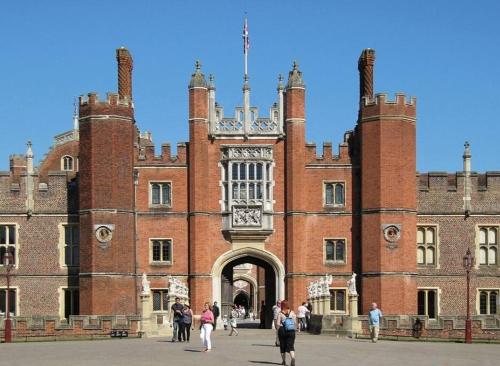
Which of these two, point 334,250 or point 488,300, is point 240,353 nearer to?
point 334,250

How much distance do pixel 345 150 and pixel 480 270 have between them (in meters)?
8.69

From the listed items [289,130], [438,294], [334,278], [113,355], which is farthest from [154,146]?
[113,355]

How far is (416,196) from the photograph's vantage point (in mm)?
48438

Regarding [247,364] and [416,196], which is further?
[416,196]

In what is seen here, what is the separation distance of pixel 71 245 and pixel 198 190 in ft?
21.8

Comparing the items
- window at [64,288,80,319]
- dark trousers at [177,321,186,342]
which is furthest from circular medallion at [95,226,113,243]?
dark trousers at [177,321,186,342]

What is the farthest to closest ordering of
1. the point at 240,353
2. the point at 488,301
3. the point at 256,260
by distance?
the point at 256,260 → the point at 488,301 → the point at 240,353

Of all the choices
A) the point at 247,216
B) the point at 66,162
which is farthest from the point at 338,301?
the point at 66,162

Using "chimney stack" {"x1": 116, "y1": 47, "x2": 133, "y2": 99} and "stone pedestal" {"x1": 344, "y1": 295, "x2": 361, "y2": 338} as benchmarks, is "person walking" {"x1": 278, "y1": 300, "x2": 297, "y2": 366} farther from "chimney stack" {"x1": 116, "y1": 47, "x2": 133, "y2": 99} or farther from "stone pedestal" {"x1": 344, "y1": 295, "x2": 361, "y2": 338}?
"chimney stack" {"x1": 116, "y1": 47, "x2": 133, "y2": 99}

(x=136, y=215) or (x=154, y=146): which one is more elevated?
(x=154, y=146)

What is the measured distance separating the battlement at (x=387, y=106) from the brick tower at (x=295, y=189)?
2.96 metres

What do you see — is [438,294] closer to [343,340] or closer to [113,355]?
[343,340]

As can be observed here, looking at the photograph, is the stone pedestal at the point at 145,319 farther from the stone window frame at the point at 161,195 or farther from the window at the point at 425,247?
the window at the point at 425,247

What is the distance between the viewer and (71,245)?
48.8 meters
